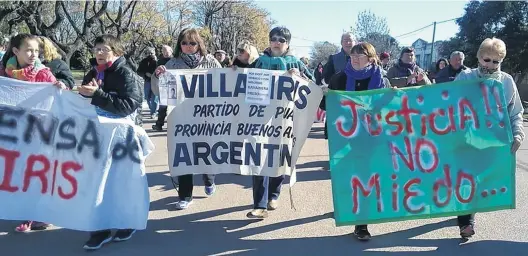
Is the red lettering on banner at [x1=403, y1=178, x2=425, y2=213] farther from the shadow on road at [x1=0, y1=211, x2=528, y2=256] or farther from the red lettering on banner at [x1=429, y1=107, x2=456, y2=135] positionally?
the red lettering on banner at [x1=429, y1=107, x2=456, y2=135]

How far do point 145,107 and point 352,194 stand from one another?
1344 cm

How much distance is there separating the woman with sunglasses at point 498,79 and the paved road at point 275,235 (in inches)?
8.6

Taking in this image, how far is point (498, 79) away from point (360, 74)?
3.58 ft

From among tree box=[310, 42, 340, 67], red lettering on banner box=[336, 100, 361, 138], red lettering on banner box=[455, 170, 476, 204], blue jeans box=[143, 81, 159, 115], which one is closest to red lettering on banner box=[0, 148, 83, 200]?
red lettering on banner box=[336, 100, 361, 138]

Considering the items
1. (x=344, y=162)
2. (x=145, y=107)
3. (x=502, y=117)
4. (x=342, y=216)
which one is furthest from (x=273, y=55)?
(x=145, y=107)

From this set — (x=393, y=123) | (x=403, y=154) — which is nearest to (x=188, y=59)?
(x=393, y=123)

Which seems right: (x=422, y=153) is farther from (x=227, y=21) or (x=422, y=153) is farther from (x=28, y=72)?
(x=227, y=21)

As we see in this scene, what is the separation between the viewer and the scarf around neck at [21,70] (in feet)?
12.7

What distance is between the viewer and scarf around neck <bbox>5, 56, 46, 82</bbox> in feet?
12.7

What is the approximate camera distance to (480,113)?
375cm

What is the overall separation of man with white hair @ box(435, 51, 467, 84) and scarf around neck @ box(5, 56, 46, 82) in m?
5.91

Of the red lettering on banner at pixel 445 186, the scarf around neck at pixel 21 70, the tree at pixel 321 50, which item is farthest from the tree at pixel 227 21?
the tree at pixel 321 50

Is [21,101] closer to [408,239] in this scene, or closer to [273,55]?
[273,55]

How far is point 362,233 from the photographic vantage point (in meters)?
3.90
